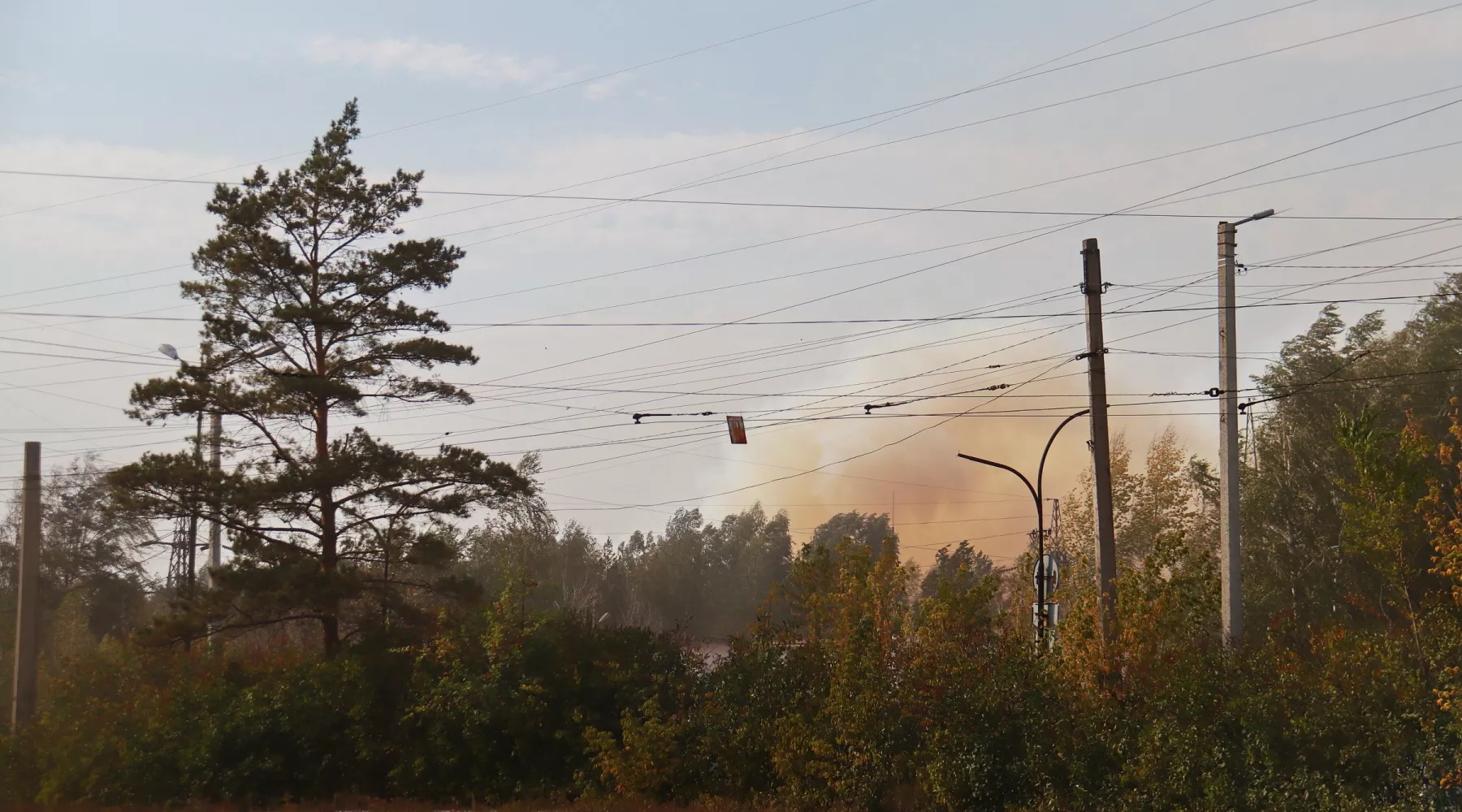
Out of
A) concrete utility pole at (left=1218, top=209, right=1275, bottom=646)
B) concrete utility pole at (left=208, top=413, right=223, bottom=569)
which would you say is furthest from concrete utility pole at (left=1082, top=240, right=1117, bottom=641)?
concrete utility pole at (left=208, top=413, right=223, bottom=569)

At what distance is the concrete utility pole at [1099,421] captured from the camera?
1923 cm

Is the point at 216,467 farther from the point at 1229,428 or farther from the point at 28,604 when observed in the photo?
the point at 1229,428

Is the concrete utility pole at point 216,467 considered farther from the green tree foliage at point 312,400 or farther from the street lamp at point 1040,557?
the street lamp at point 1040,557

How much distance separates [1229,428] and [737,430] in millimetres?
11292

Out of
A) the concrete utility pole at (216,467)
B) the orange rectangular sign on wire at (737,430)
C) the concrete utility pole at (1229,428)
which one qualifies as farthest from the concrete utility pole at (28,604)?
the concrete utility pole at (1229,428)

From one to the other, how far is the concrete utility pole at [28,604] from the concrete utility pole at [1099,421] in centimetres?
2477

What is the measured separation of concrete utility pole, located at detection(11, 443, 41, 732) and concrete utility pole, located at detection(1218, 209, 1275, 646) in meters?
27.1

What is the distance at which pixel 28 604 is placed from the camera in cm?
2916

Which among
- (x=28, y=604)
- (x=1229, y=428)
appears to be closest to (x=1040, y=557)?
(x=1229, y=428)

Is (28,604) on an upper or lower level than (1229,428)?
lower

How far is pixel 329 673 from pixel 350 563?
2790 millimetres

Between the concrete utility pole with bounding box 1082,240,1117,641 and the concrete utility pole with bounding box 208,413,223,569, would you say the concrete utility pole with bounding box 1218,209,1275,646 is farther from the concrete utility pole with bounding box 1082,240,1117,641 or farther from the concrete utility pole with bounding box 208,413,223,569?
the concrete utility pole with bounding box 208,413,223,569

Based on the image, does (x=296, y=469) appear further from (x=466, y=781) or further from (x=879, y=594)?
(x=879, y=594)

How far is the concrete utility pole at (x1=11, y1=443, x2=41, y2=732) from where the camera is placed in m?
29.0
